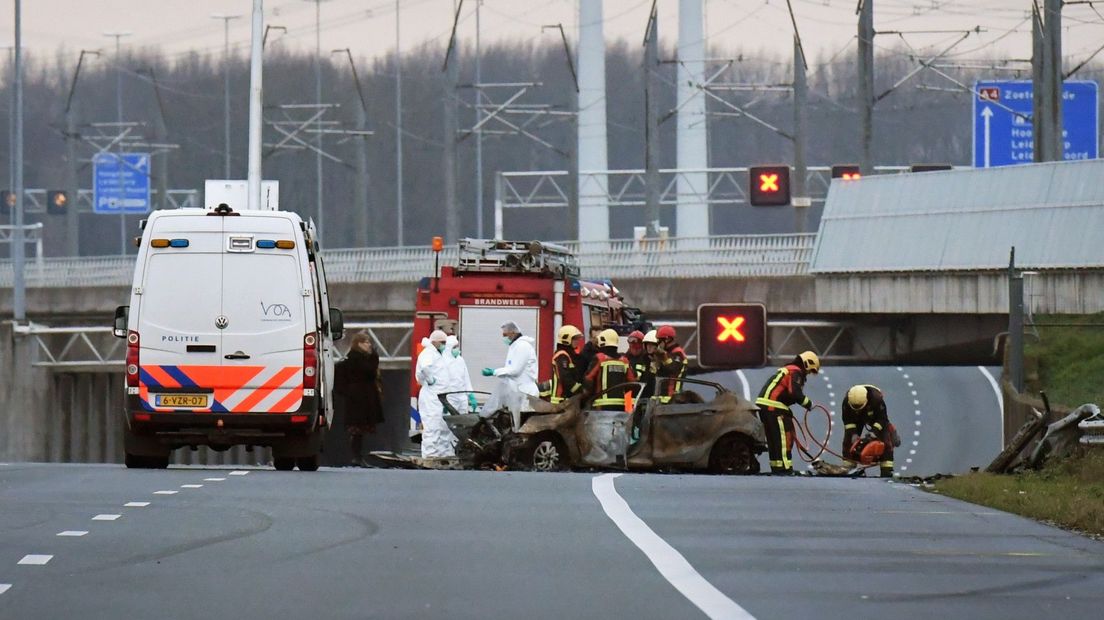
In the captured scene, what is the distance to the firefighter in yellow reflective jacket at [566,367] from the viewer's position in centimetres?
2512

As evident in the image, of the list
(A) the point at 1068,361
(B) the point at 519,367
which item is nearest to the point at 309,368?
(B) the point at 519,367

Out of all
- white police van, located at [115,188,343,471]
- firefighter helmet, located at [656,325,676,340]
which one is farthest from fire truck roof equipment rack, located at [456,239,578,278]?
white police van, located at [115,188,343,471]

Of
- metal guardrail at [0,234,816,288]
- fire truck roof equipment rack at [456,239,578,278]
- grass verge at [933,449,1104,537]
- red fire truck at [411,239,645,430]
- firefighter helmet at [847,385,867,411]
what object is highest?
metal guardrail at [0,234,816,288]

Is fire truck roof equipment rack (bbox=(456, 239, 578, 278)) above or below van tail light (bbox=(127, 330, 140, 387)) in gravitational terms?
above

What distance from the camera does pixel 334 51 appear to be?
213 feet

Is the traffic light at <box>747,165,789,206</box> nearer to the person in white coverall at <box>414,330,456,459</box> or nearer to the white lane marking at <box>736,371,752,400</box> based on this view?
the white lane marking at <box>736,371,752,400</box>

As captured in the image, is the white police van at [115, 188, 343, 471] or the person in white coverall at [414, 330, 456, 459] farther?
the person in white coverall at [414, 330, 456, 459]

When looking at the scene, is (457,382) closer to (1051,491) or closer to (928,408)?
(1051,491)

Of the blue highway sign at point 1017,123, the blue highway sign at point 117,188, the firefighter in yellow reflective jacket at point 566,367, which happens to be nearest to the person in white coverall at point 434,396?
the firefighter in yellow reflective jacket at point 566,367

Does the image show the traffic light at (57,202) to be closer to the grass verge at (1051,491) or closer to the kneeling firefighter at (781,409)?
the kneeling firefighter at (781,409)

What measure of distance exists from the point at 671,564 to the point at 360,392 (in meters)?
18.6

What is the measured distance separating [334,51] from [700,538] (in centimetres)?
5283

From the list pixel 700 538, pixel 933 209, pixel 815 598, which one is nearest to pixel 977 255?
pixel 933 209

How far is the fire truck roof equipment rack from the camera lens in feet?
102
